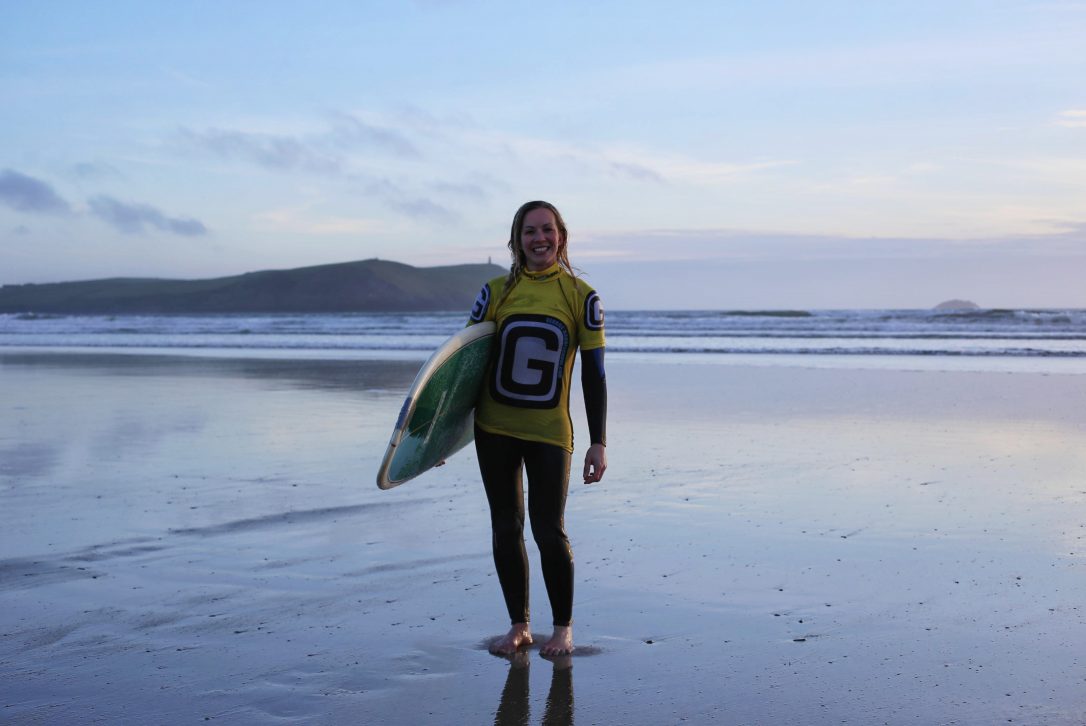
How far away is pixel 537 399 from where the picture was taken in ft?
12.7

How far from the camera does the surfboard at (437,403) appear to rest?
3.86 m

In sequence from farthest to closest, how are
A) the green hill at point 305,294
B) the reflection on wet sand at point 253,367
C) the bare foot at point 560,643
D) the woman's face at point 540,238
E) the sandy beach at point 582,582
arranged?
the green hill at point 305,294 < the reflection on wet sand at point 253,367 < the woman's face at point 540,238 < the bare foot at point 560,643 < the sandy beach at point 582,582

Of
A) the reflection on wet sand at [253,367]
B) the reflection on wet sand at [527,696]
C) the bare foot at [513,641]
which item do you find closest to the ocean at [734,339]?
the reflection on wet sand at [253,367]

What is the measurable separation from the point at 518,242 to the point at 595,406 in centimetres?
70

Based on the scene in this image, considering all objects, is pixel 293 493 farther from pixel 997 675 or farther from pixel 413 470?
pixel 997 675

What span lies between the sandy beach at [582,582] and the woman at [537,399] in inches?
12.4

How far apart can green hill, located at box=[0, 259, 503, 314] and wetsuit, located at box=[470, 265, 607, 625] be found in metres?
79.5

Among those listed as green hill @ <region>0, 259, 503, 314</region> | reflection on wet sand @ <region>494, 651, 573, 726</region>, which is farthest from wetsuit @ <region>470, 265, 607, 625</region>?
green hill @ <region>0, 259, 503, 314</region>

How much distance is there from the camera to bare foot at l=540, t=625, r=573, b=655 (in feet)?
12.3

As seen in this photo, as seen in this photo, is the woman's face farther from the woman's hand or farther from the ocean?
the ocean

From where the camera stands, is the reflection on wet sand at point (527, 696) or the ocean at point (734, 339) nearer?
the reflection on wet sand at point (527, 696)

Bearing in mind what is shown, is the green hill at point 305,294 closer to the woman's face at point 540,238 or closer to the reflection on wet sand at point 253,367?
the reflection on wet sand at point 253,367

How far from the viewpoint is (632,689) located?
3.40m

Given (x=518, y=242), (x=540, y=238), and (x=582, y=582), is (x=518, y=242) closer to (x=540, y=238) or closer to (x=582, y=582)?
(x=540, y=238)
